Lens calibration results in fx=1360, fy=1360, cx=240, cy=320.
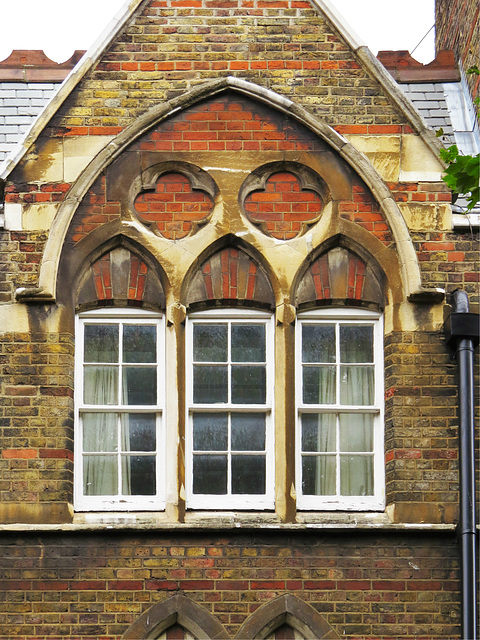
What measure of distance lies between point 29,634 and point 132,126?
437 centimetres

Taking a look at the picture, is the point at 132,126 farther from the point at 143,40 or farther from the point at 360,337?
the point at 360,337

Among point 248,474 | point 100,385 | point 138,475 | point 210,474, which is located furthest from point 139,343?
point 248,474

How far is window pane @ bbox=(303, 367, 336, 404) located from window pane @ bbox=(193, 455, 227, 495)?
91 centimetres

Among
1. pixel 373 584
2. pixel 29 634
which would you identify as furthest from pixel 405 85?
pixel 29 634

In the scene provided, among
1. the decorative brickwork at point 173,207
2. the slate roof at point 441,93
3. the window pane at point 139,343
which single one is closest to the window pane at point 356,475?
the window pane at point 139,343

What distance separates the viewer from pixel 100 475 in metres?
11.4

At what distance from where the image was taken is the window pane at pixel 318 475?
37.5ft

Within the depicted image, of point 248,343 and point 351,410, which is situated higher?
point 248,343

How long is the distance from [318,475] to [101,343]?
2.17m

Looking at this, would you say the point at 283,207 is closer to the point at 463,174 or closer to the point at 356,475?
the point at 356,475

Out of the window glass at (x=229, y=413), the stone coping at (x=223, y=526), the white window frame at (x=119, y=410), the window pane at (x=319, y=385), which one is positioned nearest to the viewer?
the stone coping at (x=223, y=526)

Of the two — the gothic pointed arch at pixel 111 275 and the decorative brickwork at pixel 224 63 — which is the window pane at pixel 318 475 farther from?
the decorative brickwork at pixel 224 63

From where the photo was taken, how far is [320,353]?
11742 millimetres

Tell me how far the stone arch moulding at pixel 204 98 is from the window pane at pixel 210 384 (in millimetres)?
1416
